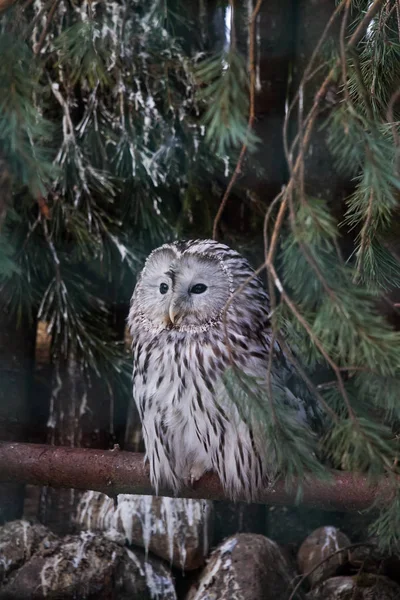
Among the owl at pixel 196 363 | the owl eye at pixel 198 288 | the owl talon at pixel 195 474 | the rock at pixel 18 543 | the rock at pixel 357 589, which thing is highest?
the owl eye at pixel 198 288

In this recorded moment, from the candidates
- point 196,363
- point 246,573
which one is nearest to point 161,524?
point 246,573

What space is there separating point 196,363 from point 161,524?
2.37 ft

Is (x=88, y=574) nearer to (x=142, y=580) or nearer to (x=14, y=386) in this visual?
(x=142, y=580)

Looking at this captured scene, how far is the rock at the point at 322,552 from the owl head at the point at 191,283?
32.7 inches

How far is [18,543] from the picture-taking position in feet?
7.29

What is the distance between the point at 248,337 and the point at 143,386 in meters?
0.27

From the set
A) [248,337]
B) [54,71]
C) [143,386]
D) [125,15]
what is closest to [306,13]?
[125,15]

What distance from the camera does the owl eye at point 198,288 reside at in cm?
185

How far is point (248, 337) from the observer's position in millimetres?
1876

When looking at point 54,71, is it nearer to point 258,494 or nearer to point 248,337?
point 248,337

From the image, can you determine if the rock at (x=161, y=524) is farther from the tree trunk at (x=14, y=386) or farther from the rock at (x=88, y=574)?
the tree trunk at (x=14, y=386)

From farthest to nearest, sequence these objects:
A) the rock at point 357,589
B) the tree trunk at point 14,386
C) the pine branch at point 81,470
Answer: the tree trunk at point 14,386 → the rock at point 357,589 → the pine branch at point 81,470

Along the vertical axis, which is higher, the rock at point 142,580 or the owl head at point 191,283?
the owl head at point 191,283

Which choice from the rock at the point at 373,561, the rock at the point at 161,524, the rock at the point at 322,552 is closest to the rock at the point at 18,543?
the rock at the point at 161,524
